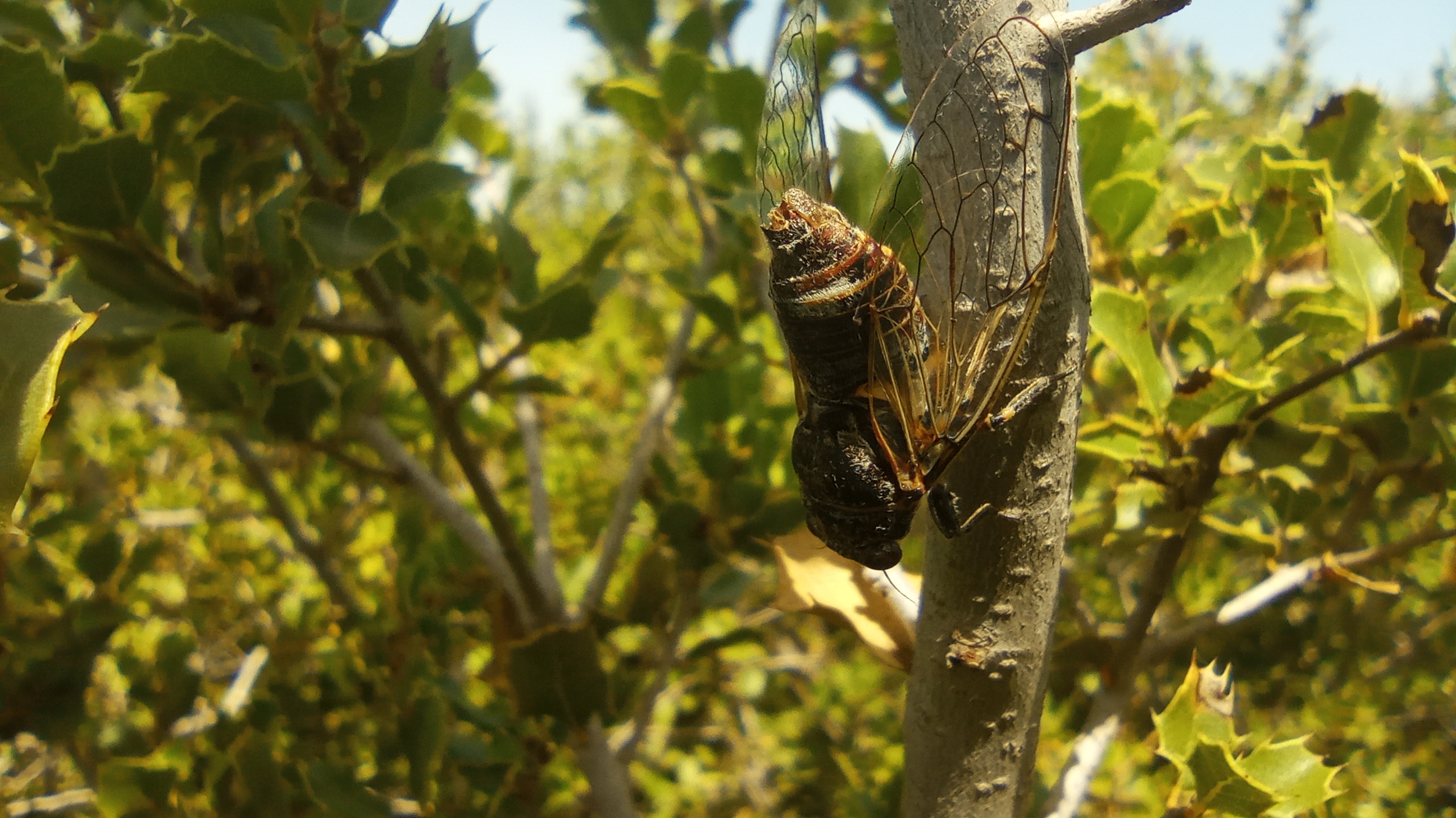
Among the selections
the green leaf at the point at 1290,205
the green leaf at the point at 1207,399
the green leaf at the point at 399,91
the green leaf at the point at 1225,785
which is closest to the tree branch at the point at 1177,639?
the green leaf at the point at 1225,785

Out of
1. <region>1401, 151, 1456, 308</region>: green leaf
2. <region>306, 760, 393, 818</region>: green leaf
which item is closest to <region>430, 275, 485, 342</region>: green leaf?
<region>306, 760, 393, 818</region>: green leaf

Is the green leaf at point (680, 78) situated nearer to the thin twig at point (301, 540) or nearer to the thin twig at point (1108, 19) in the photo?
the thin twig at point (1108, 19)

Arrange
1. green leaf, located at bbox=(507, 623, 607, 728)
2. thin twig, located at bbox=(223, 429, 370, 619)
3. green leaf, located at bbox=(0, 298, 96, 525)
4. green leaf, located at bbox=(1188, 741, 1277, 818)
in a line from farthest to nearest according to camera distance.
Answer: thin twig, located at bbox=(223, 429, 370, 619) → green leaf, located at bbox=(507, 623, 607, 728) → green leaf, located at bbox=(1188, 741, 1277, 818) → green leaf, located at bbox=(0, 298, 96, 525)

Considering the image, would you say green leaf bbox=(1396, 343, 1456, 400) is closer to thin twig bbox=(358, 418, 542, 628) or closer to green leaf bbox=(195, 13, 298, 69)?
thin twig bbox=(358, 418, 542, 628)

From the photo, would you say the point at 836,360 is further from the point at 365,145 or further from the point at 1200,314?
the point at 1200,314

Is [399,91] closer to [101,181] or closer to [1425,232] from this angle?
[101,181]

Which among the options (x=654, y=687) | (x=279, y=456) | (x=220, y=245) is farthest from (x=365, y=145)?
(x=279, y=456)
